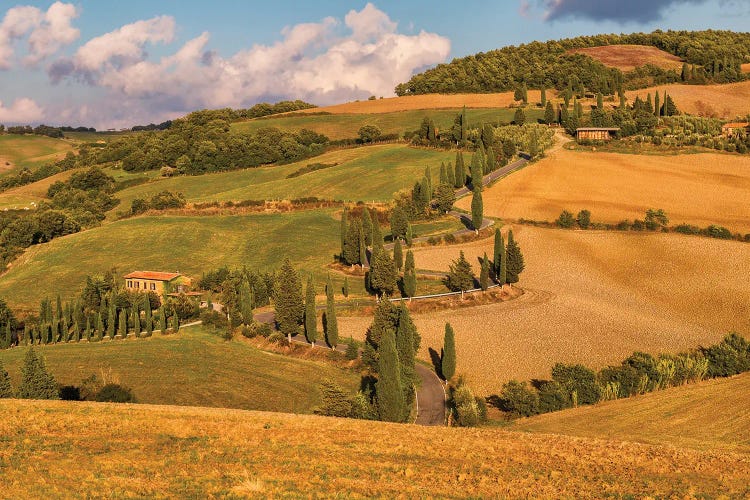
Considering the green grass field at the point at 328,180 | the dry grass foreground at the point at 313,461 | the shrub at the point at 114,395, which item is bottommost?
the shrub at the point at 114,395

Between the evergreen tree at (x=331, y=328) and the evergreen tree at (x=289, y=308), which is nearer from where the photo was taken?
the evergreen tree at (x=331, y=328)

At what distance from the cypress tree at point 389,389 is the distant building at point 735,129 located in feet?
428

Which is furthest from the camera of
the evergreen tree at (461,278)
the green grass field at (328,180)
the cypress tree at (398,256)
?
the green grass field at (328,180)

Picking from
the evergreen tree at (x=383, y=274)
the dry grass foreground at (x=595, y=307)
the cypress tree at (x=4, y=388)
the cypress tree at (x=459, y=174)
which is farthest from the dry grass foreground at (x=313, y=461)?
the cypress tree at (x=459, y=174)

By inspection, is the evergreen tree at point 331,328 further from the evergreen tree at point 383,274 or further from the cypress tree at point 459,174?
the cypress tree at point 459,174

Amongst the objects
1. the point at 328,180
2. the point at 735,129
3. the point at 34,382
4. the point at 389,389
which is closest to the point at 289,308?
the point at 389,389

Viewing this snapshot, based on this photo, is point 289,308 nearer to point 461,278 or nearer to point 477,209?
point 461,278

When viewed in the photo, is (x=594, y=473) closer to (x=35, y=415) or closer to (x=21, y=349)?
(x=35, y=415)

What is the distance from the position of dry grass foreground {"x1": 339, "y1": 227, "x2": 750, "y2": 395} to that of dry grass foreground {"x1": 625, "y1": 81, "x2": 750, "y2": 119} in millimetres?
98723

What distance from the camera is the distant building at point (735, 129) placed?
499 ft

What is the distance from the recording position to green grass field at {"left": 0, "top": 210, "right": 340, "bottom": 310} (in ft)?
331

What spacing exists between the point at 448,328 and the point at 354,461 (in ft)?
103

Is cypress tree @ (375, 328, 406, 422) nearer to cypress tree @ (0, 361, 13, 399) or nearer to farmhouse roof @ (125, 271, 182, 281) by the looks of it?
cypress tree @ (0, 361, 13, 399)

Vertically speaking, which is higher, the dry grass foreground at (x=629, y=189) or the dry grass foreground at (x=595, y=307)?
the dry grass foreground at (x=629, y=189)
